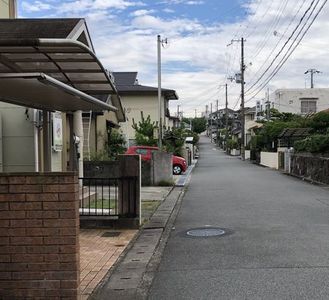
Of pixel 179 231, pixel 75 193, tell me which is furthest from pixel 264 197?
pixel 75 193

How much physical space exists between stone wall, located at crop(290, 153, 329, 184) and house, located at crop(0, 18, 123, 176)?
37.9 ft

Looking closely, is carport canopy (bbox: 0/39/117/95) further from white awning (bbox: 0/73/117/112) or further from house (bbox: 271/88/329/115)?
house (bbox: 271/88/329/115)

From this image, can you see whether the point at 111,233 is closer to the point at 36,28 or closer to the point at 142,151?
the point at 36,28

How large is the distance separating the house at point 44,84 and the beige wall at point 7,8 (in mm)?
2594

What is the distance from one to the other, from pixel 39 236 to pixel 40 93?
9.44ft

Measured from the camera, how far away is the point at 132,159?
10609mm

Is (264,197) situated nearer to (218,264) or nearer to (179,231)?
(179,231)

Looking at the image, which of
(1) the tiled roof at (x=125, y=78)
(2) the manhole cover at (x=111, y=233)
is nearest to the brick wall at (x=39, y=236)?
(2) the manhole cover at (x=111, y=233)

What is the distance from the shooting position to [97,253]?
8320 mm

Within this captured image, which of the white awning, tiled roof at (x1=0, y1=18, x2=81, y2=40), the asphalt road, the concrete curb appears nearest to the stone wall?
the asphalt road

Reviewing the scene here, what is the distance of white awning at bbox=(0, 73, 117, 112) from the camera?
5290mm

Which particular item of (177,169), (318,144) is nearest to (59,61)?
(318,144)

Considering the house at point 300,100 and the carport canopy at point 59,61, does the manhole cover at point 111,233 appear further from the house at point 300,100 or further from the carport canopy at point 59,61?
the house at point 300,100

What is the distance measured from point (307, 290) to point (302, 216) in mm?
6489
